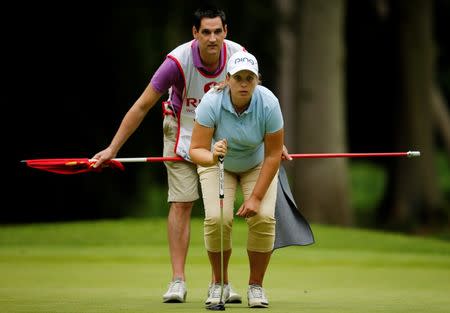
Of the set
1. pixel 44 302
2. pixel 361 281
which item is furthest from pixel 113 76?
pixel 44 302

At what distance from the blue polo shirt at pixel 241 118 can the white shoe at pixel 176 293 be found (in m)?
1.07

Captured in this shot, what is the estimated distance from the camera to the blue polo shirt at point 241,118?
22.3 feet

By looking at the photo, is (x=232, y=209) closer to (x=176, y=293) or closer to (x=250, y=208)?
(x=250, y=208)

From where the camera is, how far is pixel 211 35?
7430 millimetres

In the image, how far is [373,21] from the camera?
3108 cm

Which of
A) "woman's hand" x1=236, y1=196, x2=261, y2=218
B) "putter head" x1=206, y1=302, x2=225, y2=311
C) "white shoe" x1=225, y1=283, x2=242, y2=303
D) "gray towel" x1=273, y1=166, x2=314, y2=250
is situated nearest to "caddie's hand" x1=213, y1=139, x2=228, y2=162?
"woman's hand" x1=236, y1=196, x2=261, y2=218

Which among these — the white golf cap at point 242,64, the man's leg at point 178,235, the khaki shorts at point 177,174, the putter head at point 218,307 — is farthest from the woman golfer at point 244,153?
the khaki shorts at point 177,174

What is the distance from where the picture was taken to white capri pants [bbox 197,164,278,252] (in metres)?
7.04

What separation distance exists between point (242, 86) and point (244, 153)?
0.49m

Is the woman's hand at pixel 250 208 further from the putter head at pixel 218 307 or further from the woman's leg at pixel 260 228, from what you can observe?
the putter head at pixel 218 307

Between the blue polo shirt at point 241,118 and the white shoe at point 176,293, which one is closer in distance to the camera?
the blue polo shirt at point 241,118

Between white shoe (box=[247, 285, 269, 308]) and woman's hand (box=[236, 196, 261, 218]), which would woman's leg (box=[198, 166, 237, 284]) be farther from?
white shoe (box=[247, 285, 269, 308])

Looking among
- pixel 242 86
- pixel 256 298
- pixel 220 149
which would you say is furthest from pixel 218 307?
pixel 242 86

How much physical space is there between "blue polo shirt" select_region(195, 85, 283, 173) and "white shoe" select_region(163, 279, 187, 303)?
1.07 m
